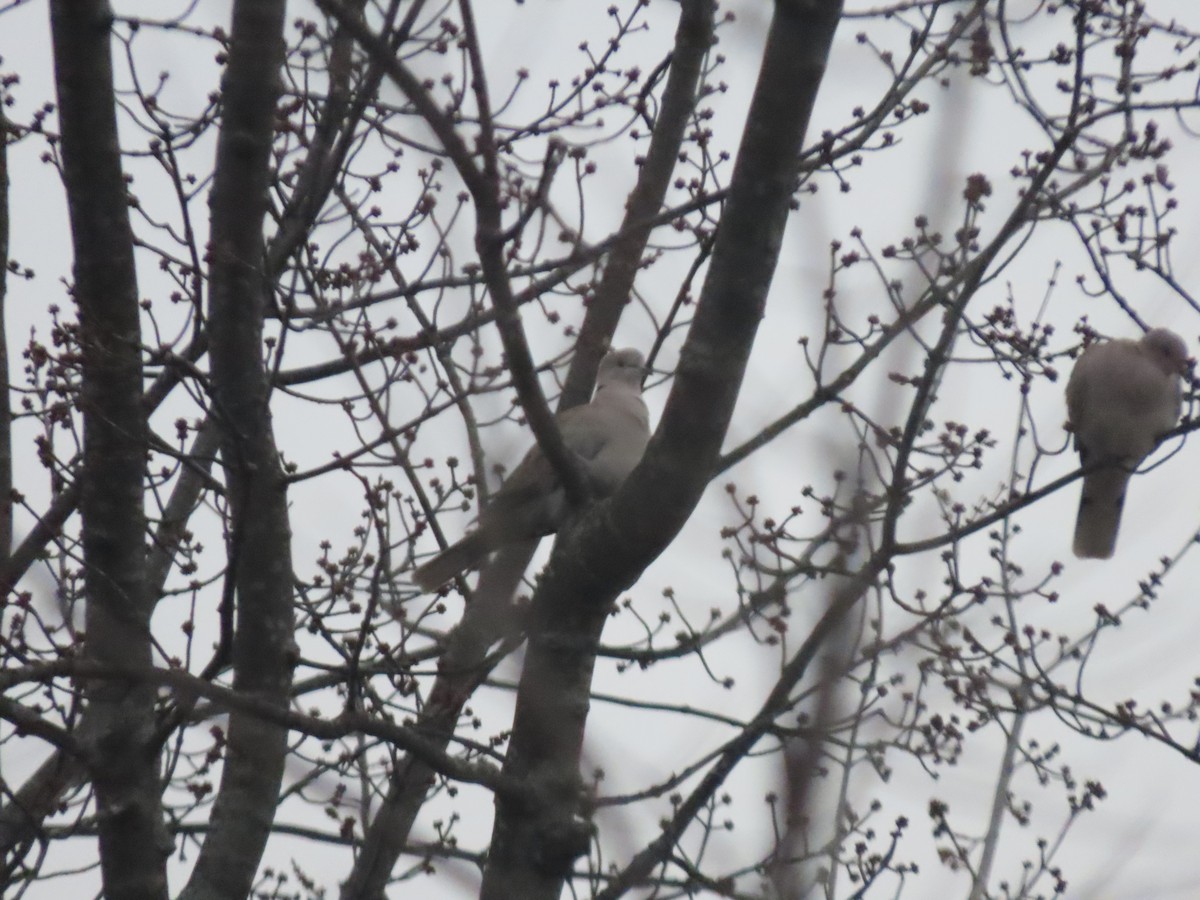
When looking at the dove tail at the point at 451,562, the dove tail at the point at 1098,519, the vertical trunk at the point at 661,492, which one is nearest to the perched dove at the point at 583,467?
the dove tail at the point at 451,562

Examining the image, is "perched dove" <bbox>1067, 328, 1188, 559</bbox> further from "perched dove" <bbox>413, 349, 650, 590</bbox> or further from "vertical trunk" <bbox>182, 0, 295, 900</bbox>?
"vertical trunk" <bbox>182, 0, 295, 900</bbox>

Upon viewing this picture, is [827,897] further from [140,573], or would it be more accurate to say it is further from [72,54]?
[72,54]

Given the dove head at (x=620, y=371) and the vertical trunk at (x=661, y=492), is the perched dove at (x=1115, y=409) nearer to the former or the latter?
the dove head at (x=620, y=371)

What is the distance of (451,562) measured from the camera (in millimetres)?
5098

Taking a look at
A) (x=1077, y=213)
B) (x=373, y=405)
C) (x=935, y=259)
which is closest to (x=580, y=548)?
(x=373, y=405)

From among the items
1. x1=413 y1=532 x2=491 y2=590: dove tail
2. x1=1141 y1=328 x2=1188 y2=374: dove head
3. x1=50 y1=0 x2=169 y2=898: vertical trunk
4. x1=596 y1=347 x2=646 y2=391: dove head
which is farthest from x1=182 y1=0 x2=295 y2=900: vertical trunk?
x1=1141 y1=328 x2=1188 y2=374: dove head

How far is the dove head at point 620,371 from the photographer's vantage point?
Answer: 6840 mm

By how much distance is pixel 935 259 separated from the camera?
428cm

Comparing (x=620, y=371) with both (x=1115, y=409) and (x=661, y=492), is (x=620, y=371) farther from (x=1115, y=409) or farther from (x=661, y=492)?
(x=661, y=492)

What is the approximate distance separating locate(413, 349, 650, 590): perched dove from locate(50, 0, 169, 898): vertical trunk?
36.6 inches

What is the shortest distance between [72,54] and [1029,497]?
2.66 meters

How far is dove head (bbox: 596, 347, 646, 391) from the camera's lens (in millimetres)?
6840

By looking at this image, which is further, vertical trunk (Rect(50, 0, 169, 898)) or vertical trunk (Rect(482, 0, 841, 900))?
vertical trunk (Rect(50, 0, 169, 898))

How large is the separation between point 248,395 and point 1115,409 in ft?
14.2
